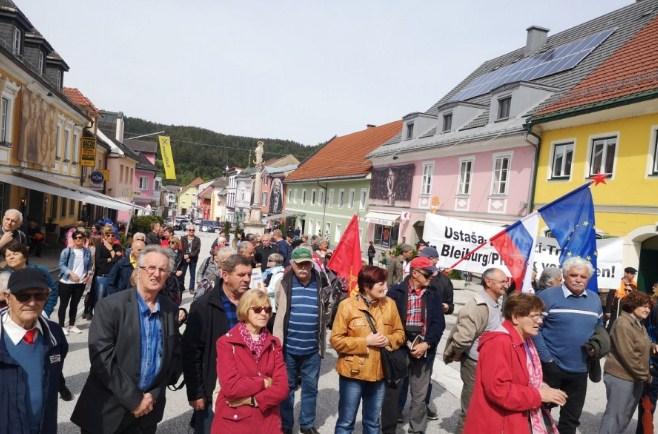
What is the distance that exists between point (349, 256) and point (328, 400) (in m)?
2.01

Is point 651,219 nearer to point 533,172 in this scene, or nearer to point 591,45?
point 533,172

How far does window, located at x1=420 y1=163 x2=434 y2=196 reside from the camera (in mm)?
22641

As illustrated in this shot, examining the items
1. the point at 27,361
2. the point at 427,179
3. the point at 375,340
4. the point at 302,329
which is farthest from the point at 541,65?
the point at 27,361

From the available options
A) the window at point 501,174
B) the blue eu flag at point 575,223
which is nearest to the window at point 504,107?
the window at point 501,174

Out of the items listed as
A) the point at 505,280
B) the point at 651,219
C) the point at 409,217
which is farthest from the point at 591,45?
the point at 505,280

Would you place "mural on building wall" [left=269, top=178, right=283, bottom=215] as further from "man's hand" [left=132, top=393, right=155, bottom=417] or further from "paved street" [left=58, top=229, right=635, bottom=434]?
"man's hand" [left=132, top=393, right=155, bottom=417]

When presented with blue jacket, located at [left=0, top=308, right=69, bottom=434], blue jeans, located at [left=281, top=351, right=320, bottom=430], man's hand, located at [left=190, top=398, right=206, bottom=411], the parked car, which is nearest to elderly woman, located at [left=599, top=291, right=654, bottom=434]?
blue jeans, located at [left=281, top=351, right=320, bottom=430]

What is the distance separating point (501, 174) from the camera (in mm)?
17969

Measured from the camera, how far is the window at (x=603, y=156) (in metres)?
13.3

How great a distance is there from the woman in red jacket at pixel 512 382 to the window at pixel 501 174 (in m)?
15.4

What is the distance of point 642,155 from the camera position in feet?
40.2

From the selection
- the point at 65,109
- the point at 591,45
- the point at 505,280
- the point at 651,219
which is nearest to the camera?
the point at 505,280

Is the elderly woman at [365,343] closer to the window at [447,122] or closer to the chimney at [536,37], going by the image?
the window at [447,122]

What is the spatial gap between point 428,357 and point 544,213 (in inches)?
98.2
